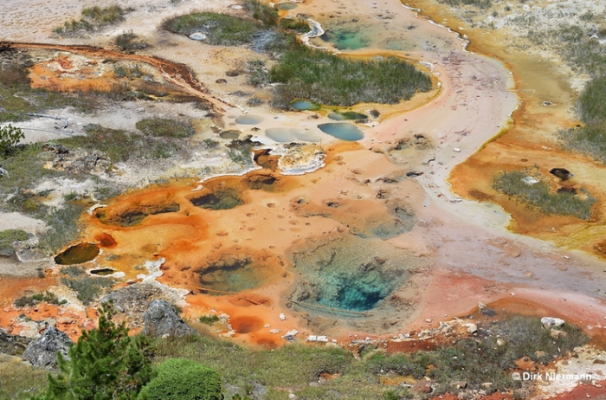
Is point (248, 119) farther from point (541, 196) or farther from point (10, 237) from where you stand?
point (541, 196)

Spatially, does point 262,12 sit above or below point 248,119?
above

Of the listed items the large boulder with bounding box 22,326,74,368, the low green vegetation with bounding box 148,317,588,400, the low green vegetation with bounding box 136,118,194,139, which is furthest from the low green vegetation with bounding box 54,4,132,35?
the low green vegetation with bounding box 148,317,588,400

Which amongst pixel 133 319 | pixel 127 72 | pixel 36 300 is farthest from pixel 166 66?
pixel 133 319

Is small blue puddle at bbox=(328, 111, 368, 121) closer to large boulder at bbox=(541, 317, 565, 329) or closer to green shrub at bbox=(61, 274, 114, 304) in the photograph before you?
green shrub at bbox=(61, 274, 114, 304)

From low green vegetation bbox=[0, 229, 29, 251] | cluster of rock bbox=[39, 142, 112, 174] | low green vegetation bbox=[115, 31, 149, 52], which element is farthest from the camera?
low green vegetation bbox=[115, 31, 149, 52]

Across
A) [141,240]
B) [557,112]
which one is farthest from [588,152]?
[141,240]

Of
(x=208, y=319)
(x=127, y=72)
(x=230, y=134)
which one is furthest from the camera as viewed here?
(x=127, y=72)

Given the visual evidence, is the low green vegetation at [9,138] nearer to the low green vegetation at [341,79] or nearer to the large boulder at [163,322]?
the low green vegetation at [341,79]
